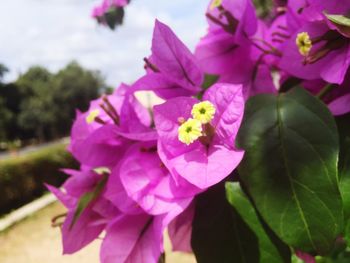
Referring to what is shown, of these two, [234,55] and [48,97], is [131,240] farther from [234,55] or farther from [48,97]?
[48,97]

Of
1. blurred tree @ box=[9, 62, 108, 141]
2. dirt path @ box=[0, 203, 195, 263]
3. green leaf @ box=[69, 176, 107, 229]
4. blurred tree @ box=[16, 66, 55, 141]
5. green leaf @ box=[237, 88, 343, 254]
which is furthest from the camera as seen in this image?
blurred tree @ box=[9, 62, 108, 141]

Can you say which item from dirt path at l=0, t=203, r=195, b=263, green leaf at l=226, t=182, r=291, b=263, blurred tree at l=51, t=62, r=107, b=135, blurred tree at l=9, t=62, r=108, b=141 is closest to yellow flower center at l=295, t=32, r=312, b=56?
green leaf at l=226, t=182, r=291, b=263

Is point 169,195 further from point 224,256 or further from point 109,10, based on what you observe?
point 109,10

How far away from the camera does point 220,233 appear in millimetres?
289

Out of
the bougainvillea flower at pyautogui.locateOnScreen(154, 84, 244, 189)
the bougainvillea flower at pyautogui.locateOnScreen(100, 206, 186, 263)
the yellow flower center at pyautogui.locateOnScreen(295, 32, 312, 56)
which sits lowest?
the bougainvillea flower at pyautogui.locateOnScreen(100, 206, 186, 263)

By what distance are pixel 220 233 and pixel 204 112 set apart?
77 mm

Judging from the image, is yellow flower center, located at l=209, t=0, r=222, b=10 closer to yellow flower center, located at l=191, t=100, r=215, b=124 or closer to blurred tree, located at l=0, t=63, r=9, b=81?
yellow flower center, located at l=191, t=100, r=215, b=124

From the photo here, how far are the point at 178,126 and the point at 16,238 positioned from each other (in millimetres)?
5249

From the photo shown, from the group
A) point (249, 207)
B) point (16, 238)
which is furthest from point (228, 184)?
point (16, 238)

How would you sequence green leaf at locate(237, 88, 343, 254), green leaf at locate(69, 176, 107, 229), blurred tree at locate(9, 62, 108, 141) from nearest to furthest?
1. green leaf at locate(237, 88, 343, 254)
2. green leaf at locate(69, 176, 107, 229)
3. blurred tree at locate(9, 62, 108, 141)

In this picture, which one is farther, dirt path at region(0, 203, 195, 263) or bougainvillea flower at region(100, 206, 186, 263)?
dirt path at region(0, 203, 195, 263)

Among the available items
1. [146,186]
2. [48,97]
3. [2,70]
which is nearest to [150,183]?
[146,186]

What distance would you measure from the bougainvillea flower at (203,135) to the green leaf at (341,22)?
7cm

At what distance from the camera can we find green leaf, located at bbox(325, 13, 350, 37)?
265mm
